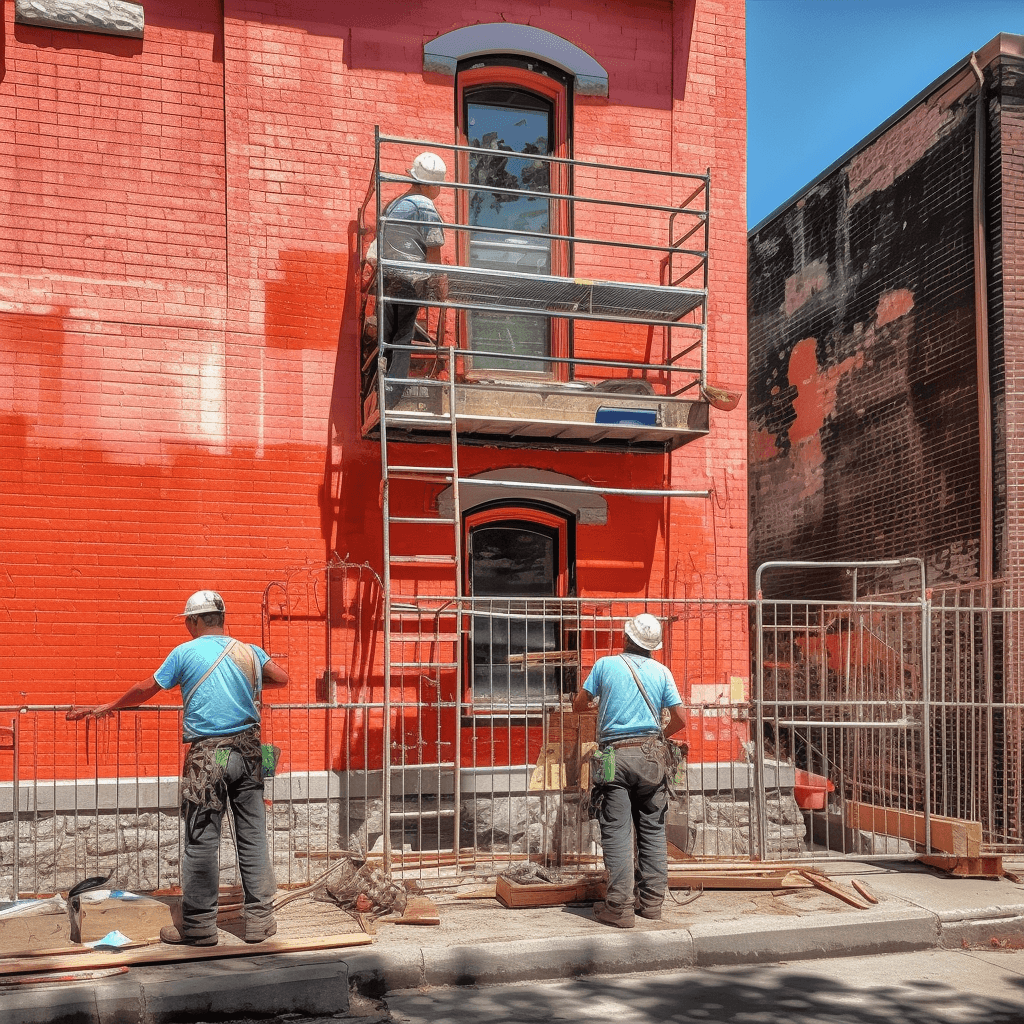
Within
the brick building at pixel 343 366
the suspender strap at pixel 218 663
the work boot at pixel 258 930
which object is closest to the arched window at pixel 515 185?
the brick building at pixel 343 366

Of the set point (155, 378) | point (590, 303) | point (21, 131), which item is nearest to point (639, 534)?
point (590, 303)

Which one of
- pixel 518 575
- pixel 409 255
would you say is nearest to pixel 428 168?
pixel 409 255

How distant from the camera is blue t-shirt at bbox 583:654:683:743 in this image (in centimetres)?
738

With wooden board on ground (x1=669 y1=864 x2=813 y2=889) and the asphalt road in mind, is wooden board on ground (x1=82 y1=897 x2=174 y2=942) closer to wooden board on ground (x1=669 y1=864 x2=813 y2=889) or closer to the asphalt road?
the asphalt road

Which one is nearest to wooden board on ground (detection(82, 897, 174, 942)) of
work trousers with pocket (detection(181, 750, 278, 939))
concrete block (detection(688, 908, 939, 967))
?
work trousers with pocket (detection(181, 750, 278, 939))

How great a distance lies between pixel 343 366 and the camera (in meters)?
9.80

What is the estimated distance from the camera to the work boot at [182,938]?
6.43m

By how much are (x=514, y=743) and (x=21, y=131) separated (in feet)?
21.7

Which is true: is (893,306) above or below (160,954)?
above

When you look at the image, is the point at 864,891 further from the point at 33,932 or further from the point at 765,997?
the point at 33,932

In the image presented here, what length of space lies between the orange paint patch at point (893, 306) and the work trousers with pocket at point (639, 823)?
8.31 metres

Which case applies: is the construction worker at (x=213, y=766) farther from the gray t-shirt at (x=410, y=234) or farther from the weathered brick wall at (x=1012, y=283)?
the weathered brick wall at (x=1012, y=283)

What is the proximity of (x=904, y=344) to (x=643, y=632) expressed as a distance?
768 centimetres

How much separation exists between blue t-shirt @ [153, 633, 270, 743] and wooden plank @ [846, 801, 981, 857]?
5.41 meters
